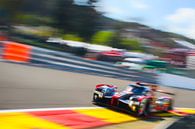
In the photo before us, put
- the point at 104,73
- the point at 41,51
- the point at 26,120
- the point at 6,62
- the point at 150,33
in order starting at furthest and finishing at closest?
the point at 150,33
the point at 104,73
the point at 41,51
the point at 6,62
the point at 26,120

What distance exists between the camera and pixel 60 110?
8844mm

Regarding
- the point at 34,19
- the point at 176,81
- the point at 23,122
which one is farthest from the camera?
the point at 34,19

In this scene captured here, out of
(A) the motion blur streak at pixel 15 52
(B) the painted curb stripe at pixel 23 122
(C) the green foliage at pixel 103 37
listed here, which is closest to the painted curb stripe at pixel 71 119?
(B) the painted curb stripe at pixel 23 122

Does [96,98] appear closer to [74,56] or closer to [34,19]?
[74,56]

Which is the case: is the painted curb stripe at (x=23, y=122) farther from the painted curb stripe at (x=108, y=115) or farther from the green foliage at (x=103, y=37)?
the green foliage at (x=103, y=37)

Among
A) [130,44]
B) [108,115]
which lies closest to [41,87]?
[108,115]

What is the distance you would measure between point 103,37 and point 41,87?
26.3 m

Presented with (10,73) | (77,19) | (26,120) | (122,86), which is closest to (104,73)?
(122,86)

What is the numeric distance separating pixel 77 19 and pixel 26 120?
28.7 meters

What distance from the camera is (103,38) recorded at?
36.2 metres

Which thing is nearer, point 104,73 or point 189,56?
point 104,73

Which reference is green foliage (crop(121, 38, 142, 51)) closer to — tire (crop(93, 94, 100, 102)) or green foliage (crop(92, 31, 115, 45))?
green foliage (crop(92, 31, 115, 45))

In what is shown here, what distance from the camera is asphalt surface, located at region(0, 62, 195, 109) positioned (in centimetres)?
880

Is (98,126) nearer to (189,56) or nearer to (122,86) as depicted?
(122,86)
